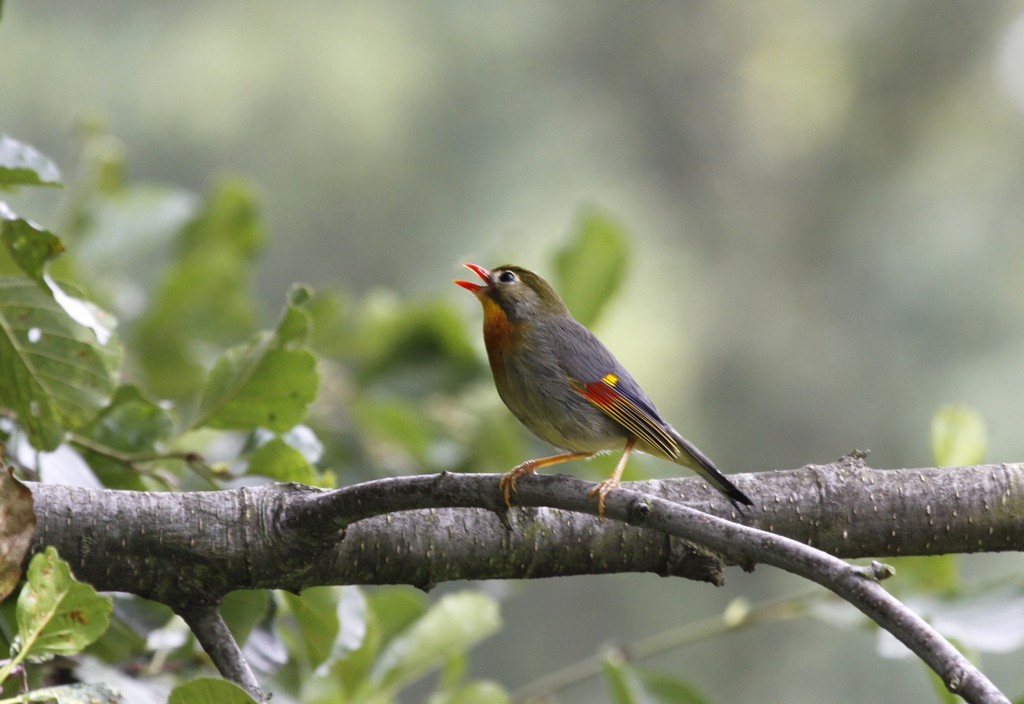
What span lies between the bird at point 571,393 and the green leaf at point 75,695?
1136 millimetres

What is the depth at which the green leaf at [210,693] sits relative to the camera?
1.69 meters

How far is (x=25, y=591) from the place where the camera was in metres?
1.62

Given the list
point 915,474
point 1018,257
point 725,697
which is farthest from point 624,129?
point 915,474

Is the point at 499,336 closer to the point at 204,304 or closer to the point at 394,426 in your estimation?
the point at 394,426

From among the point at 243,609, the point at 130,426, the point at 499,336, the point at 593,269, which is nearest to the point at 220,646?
the point at 243,609

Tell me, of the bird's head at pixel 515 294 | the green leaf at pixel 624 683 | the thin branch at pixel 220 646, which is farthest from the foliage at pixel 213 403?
the bird's head at pixel 515 294

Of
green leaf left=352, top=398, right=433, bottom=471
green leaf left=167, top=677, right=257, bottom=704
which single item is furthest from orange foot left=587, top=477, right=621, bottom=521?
green leaf left=352, top=398, right=433, bottom=471

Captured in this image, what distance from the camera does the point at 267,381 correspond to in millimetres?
2486

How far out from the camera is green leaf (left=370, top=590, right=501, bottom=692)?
9.89 ft

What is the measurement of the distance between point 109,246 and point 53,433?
5.79 ft

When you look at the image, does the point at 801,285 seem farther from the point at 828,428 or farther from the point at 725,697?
the point at 725,697

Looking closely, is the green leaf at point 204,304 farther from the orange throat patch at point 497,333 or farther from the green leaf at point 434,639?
the green leaf at point 434,639

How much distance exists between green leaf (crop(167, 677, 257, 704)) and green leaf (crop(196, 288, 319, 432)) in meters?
0.86

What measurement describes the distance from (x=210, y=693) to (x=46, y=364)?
0.96 metres
